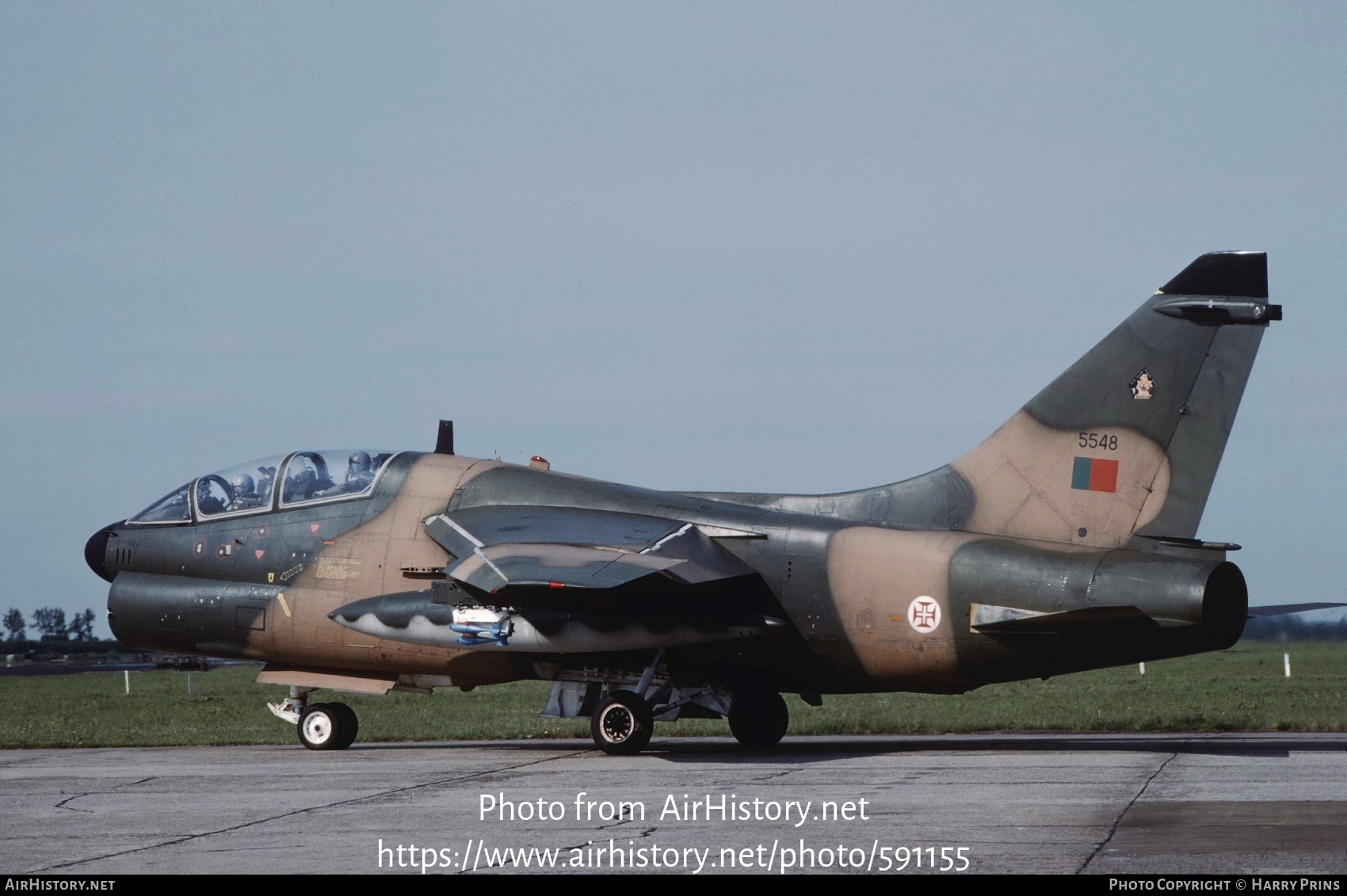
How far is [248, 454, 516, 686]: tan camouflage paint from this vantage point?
60.8 ft

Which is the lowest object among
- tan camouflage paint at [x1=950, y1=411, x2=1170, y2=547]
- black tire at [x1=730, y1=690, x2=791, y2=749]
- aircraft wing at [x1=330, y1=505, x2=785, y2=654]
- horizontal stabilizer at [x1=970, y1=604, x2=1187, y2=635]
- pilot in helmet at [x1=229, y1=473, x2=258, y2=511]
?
black tire at [x1=730, y1=690, x2=791, y2=749]

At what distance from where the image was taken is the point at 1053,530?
55.2 ft

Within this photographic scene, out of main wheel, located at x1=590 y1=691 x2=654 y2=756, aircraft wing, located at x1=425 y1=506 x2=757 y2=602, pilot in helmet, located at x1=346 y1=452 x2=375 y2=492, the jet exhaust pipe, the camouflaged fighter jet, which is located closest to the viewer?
the jet exhaust pipe

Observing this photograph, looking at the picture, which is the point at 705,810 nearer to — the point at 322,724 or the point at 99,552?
the point at 322,724

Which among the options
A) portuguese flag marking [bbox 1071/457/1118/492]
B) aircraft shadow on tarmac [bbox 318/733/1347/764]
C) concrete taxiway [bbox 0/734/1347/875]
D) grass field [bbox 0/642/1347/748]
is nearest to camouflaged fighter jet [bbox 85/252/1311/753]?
portuguese flag marking [bbox 1071/457/1118/492]

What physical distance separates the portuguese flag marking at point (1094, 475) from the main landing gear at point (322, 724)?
9.99m

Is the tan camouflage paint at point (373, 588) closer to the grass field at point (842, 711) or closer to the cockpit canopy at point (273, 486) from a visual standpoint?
the cockpit canopy at point (273, 486)

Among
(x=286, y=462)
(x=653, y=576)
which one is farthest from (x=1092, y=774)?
(x=286, y=462)

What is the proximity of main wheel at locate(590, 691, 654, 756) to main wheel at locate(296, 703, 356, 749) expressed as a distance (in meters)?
3.89

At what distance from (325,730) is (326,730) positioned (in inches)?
0.8

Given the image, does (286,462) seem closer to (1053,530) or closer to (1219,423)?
(1053,530)

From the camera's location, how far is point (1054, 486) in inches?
667

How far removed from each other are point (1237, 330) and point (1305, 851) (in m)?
8.34

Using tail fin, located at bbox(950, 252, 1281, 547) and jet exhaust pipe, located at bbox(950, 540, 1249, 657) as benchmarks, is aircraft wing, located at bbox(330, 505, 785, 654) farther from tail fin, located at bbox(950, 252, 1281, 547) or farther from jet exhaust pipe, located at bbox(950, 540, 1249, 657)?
tail fin, located at bbox(950, 252, 1281, 547)
